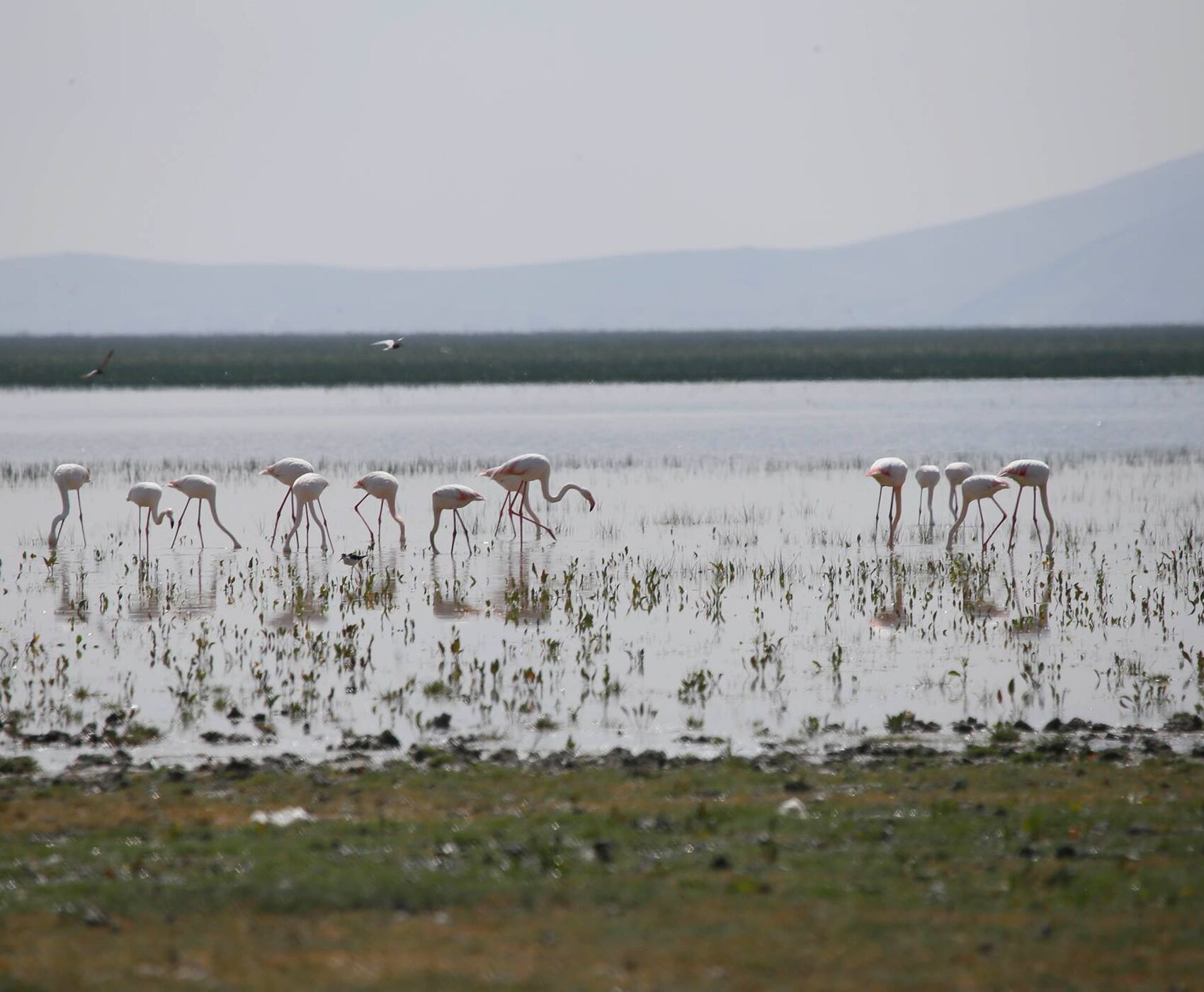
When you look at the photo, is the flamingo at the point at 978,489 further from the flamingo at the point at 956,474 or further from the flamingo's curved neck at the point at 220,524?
the flamingo's curved neck at the point at 220,524

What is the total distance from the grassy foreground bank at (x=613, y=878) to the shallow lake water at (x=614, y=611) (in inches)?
50.8

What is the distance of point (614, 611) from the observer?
14414 mm

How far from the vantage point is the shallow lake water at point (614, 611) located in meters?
10.4

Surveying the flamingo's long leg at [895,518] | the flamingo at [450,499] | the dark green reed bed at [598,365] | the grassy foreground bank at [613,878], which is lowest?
the grassy foreground bank at [613,878]

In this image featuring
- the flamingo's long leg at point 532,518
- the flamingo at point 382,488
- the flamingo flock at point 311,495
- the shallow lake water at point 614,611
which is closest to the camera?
the shallow lake water at point 614,611

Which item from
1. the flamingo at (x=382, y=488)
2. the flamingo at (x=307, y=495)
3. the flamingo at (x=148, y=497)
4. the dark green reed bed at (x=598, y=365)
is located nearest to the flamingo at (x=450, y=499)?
the flamingo at (x=382, y=488)

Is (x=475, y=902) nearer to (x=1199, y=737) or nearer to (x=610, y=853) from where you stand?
(x=610, y=853)

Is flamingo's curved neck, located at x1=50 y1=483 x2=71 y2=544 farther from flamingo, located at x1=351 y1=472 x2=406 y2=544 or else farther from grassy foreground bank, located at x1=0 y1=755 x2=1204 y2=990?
grassy foreground bank, located at x1=0 y1=755 x2=1204 y2=990

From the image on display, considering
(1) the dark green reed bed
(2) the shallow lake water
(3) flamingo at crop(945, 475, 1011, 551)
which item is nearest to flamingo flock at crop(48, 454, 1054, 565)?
(3) flamingo at crop(945, 475, 1011, 551)

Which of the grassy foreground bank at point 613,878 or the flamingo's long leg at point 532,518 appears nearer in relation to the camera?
the grassy foreground bank at point 613,878

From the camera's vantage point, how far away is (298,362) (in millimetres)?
83688

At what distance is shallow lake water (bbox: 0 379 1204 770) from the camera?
1043 centimetres

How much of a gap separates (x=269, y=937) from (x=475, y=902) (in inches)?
35.2

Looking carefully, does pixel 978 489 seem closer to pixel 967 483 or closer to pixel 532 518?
pixel 967 483
